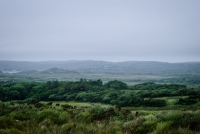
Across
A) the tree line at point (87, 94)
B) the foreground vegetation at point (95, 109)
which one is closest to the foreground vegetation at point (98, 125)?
the foreground vegetation at point (95, 109)

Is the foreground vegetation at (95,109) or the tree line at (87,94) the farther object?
the tree line at (87,94)

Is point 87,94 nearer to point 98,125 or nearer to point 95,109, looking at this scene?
point 95,109

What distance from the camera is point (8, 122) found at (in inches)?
282

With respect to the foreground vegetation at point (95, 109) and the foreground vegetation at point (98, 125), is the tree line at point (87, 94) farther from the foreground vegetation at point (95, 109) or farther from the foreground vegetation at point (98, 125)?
the foreground vegetation at point (98, 125)

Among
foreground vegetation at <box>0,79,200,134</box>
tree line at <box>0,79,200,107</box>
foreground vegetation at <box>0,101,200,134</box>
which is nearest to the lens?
foreground vegetation at <box>0,101,200,134</box>

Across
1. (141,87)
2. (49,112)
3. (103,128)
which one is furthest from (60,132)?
(141,87)

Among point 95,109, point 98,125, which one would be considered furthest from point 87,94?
point 98,125

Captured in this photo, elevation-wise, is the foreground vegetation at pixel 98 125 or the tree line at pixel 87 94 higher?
the foreground vegetation at pixel 98 125

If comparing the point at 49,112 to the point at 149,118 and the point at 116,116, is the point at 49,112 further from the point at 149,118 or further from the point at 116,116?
the point at 149,118

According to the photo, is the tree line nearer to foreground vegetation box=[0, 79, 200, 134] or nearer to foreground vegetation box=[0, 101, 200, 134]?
foreground vegetation box=[0, 79, 200, 134]

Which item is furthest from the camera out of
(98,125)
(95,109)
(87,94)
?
(87,94)

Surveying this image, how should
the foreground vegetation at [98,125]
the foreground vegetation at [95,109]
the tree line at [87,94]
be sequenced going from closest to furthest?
the foreground vegetation at [98,125] → the foreground vegetation at [95,109] → the tree line at [87,94]

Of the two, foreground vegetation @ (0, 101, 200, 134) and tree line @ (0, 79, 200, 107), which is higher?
foreground vegetation @ (0, 101, 200, 134)

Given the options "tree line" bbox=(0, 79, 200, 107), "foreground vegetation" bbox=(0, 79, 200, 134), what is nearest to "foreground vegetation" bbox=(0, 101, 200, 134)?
"foreground vegetation" bbox=(0, 79, 200, 134)
